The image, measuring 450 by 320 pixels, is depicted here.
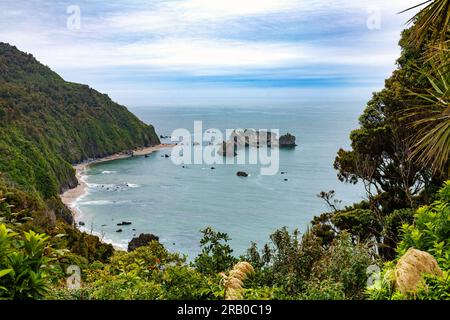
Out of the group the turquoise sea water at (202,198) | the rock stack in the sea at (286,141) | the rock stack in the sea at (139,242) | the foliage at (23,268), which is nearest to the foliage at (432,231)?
the foliage at (23,268)

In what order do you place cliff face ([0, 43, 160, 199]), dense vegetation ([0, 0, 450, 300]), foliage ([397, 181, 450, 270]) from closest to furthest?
dense vegetation ([0, 0, 450, 300]) → foliage ([397, 181, 450, 270]) → cliff face ([0, 43, 160, 199])

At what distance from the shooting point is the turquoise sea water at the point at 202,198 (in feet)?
134

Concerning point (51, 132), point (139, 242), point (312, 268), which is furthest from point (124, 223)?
point (51, 132)

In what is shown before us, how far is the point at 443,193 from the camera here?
462cm

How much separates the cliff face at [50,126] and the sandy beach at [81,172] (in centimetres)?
120

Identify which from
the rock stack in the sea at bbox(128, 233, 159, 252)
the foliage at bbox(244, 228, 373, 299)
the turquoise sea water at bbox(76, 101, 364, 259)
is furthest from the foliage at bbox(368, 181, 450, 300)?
the rock stack in the sea at bbox(128, 233, 159, 252)

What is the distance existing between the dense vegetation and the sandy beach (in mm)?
23982

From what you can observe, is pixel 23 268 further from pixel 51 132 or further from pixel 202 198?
pixel 51 132

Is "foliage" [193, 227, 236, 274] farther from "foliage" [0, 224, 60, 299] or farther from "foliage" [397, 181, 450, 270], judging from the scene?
"foliage" [0, 224, 60, 299]

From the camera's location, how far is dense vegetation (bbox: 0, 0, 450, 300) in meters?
3.47

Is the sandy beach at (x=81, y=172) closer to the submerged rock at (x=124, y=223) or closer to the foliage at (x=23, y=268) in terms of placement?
the submerged rock at (x=124, y=223)

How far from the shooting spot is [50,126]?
258 ft
